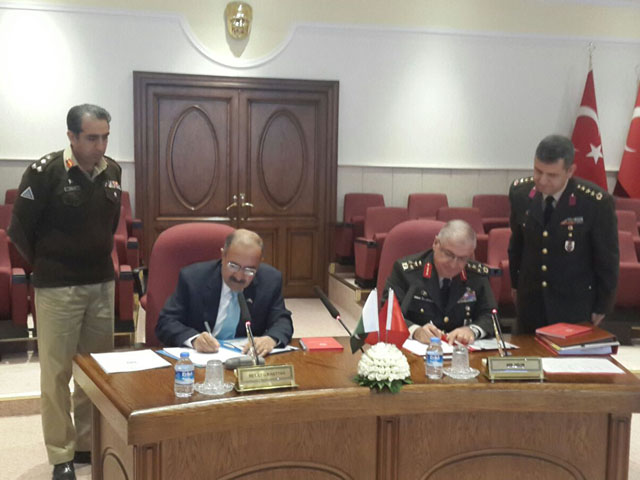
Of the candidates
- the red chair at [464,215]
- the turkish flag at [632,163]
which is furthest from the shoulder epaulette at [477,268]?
the turkish flag at [632,163]

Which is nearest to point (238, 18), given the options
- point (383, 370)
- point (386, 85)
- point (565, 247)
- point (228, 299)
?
point (386, 85)

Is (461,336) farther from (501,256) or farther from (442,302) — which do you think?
(501,256)

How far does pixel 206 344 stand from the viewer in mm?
2549

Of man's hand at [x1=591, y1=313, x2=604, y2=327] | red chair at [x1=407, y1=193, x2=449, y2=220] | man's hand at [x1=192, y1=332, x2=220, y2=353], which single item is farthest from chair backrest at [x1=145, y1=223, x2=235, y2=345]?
red chair at [x1=407, y1=193, x2=449, y2=220]

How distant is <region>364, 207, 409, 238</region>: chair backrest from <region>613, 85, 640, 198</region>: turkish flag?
9.22ft

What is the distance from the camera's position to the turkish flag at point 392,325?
251cm

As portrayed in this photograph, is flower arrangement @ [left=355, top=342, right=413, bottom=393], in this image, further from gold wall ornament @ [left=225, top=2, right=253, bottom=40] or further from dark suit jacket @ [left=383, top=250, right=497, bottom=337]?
gold wall ornament @ [left=225, top=2, right=253, bottom=40]

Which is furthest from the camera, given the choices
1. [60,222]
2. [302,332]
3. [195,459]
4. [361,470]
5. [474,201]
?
[474,201]

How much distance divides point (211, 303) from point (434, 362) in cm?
98

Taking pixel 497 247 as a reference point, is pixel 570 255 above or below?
above

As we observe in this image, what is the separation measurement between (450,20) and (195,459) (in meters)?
6.48

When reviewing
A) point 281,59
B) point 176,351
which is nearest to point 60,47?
point 281,59

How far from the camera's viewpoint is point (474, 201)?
7.76 metres

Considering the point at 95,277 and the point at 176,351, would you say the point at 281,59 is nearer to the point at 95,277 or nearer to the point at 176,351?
the point at 95,277
